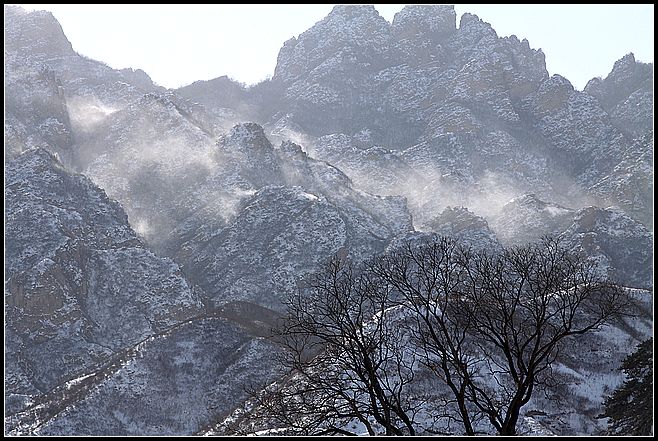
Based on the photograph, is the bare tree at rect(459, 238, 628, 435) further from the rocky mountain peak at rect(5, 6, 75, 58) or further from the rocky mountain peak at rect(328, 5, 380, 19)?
the rocky mountain peak at rect(328, 5, 380, 19)

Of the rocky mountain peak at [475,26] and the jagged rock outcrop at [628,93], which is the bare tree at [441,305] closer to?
the jagged rock outcrop at [628,93]

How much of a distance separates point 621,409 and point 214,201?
266ft

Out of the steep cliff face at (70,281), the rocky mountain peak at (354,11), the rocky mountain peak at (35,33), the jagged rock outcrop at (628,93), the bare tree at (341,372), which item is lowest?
the bare tree at (341,372)

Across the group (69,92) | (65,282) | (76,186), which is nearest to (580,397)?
(65,282)

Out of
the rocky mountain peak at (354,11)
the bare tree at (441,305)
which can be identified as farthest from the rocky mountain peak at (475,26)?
the bare tree at (441,305)

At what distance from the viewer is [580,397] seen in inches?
1636

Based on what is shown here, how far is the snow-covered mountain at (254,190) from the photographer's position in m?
57.0

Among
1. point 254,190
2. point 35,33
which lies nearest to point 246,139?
point 254,190

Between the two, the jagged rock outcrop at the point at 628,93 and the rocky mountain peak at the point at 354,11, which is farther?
the rocky mountain peak at the point at 354,11

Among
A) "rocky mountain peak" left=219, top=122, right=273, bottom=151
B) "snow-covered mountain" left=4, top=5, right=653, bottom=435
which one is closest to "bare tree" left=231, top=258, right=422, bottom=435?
"snow-covered mountain" left=4, top=5, right=653, bottom=435

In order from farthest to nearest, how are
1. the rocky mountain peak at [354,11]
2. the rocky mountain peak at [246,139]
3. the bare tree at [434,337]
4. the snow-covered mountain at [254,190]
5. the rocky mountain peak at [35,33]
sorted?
the rocky mountain peak at [354,11] → the rocky mountain peak at [35,33] → the rocky mountain peak at [246,139] → the snow-covered mountain at [254,190] → the bare tree at [434,337]

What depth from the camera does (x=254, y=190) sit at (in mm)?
107125

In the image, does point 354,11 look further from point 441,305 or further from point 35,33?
point 441,305

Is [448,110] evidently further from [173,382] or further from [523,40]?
[173,382]
